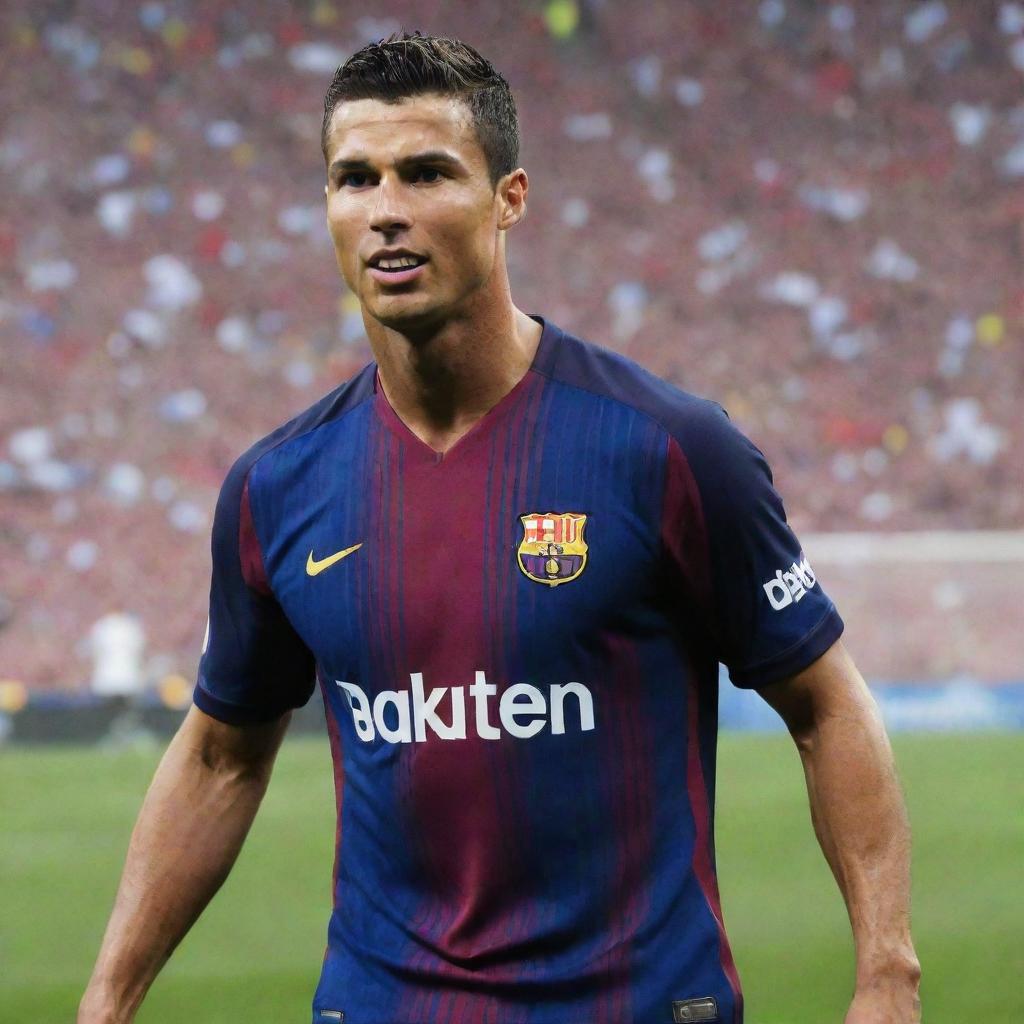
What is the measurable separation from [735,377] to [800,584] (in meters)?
12.8

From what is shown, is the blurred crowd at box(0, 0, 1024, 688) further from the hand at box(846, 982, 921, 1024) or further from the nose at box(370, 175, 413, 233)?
the hand at box(846, 982, 921, 1024)

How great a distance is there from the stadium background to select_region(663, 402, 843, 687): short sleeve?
10927 mm

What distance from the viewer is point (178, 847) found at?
2658 mm

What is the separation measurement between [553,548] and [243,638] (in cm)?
52

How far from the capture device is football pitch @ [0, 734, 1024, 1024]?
22.2 feet

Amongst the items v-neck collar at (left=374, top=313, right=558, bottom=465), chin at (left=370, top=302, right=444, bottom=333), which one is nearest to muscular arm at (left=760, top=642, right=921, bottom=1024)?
v-neck collar at (left=374, top=313, right=558, bottom=465)

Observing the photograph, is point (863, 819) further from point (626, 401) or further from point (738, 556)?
point (626, 401)

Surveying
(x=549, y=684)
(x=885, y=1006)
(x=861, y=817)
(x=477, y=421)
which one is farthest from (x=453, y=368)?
(x=885, y=1006)

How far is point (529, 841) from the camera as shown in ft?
7.72

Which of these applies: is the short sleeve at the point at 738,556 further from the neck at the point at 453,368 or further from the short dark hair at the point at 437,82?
the short dark hair at the point at 437,82

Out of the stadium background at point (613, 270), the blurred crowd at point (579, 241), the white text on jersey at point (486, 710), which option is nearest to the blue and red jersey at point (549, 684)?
the white text on jersey at point (486, 710)

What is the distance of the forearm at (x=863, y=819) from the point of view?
2.33 metres

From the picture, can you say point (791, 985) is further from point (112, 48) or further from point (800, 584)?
point (112, 48)

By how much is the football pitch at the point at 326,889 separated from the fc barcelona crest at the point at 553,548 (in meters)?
4.28
